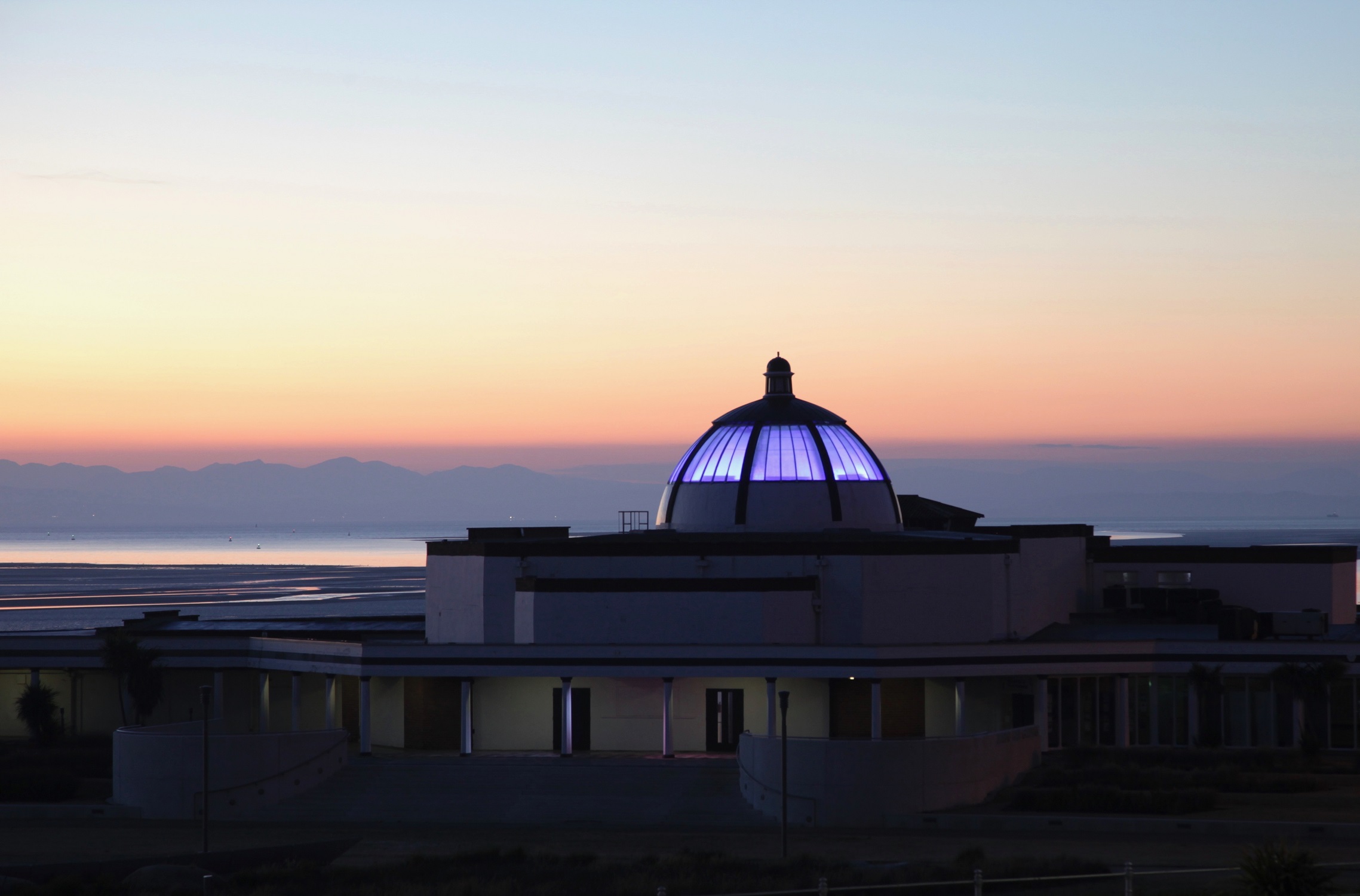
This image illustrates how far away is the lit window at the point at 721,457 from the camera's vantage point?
6350 centimetres

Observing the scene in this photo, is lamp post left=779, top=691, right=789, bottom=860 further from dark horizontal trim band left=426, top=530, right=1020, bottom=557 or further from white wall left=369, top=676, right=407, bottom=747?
white wall left=369, top=676, right=407, bottom=747

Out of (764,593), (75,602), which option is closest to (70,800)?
(764,593)

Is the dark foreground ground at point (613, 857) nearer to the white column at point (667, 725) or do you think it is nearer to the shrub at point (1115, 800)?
the shrub at point (1115, 800)

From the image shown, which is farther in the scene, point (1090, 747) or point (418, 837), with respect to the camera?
point (1090, 747)

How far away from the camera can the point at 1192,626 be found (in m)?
61.5

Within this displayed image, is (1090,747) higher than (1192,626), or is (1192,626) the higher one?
(1192,626)

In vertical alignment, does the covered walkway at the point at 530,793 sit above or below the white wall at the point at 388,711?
below

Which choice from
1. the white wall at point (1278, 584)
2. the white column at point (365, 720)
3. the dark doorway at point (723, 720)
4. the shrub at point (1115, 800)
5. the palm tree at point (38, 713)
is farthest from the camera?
the white wall at point (1278, 584)

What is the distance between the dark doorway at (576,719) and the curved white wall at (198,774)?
33.1 ft

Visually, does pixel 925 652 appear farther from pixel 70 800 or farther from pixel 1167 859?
pixel 70 800

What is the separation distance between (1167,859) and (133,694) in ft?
132

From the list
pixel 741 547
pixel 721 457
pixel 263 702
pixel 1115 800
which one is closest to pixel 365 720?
pixel 263 702

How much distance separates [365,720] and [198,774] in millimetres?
7246

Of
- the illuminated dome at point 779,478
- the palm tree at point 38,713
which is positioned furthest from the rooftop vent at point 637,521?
the palm tree at point 38,713
